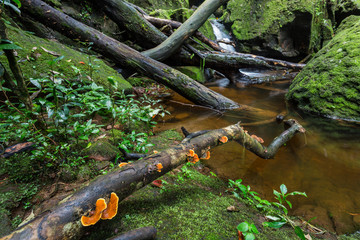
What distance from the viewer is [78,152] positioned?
6.00ft

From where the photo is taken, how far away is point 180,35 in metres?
5.72

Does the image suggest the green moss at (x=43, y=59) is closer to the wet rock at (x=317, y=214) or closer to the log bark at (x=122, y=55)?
the log bark at (x=122, y=55)

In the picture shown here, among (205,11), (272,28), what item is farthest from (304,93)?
(272,28)

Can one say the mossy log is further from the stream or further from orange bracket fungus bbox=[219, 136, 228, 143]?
the stream

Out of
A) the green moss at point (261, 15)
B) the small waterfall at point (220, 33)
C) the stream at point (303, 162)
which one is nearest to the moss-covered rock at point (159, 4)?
the small waterfall at point (220, 33)

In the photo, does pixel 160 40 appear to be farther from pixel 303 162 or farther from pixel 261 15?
pixel 261 15

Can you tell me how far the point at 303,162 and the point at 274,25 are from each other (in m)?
9.78

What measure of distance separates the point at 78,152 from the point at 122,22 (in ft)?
17.6

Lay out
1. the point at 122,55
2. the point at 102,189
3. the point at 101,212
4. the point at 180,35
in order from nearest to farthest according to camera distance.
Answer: the point at 101,212 → the point at 102,189 → the point at 122,55 → the point at 180,35

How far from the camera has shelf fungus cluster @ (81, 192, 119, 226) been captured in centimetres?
88

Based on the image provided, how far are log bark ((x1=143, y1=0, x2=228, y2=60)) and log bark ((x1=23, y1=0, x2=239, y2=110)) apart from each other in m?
1.10

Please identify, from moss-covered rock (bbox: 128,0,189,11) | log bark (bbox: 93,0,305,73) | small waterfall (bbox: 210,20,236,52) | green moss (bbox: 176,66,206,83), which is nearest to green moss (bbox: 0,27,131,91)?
log bark (bbox: 93,0,305,73)

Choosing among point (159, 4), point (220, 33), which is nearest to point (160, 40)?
point (159, 4)

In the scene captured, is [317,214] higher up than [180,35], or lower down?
lower down
